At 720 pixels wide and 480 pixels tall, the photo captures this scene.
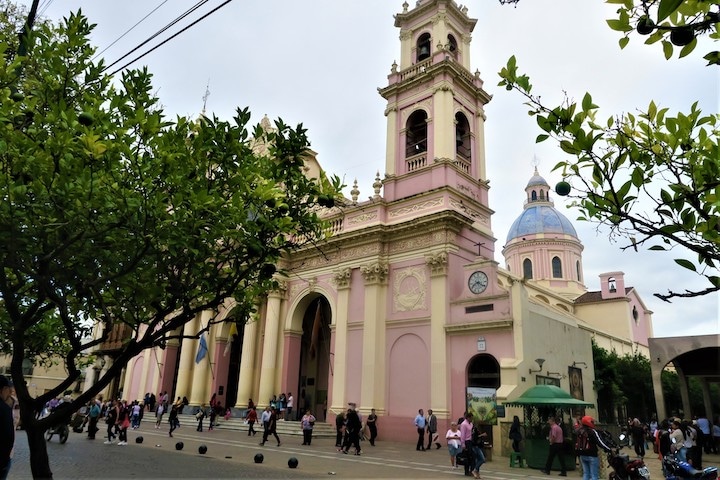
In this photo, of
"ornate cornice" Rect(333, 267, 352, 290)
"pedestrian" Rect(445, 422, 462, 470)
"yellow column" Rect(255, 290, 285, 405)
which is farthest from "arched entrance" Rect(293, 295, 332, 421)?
"pedestrian" Rect(445, 422, 462, 470)

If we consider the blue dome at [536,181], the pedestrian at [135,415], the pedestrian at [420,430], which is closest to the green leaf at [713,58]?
the pedestrian at [420,430]

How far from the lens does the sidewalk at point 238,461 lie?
10.5 metres

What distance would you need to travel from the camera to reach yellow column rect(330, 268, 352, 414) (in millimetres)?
22266

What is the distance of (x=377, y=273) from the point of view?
22.5 meters

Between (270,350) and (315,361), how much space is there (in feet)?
9.51

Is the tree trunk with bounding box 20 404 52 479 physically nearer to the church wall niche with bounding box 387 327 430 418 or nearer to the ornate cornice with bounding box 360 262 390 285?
the church wall niche with bounding box 387 327 430 418

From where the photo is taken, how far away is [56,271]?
6.86 m

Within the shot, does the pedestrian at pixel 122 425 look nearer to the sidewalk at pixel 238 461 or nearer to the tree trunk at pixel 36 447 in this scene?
the sidewalk at pixel 238 461

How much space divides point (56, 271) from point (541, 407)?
13.0 meters

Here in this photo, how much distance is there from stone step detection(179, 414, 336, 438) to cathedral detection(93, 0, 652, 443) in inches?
38.2

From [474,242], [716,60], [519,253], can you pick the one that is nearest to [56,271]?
[716,60]

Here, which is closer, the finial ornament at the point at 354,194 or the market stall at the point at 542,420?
the market stall at the point at 542,420

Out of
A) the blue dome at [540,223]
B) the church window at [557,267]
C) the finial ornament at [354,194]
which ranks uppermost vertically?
the blue dome at [540,223]

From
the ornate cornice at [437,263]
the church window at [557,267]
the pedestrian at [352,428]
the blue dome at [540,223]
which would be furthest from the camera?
the blue dome at [540,223]
